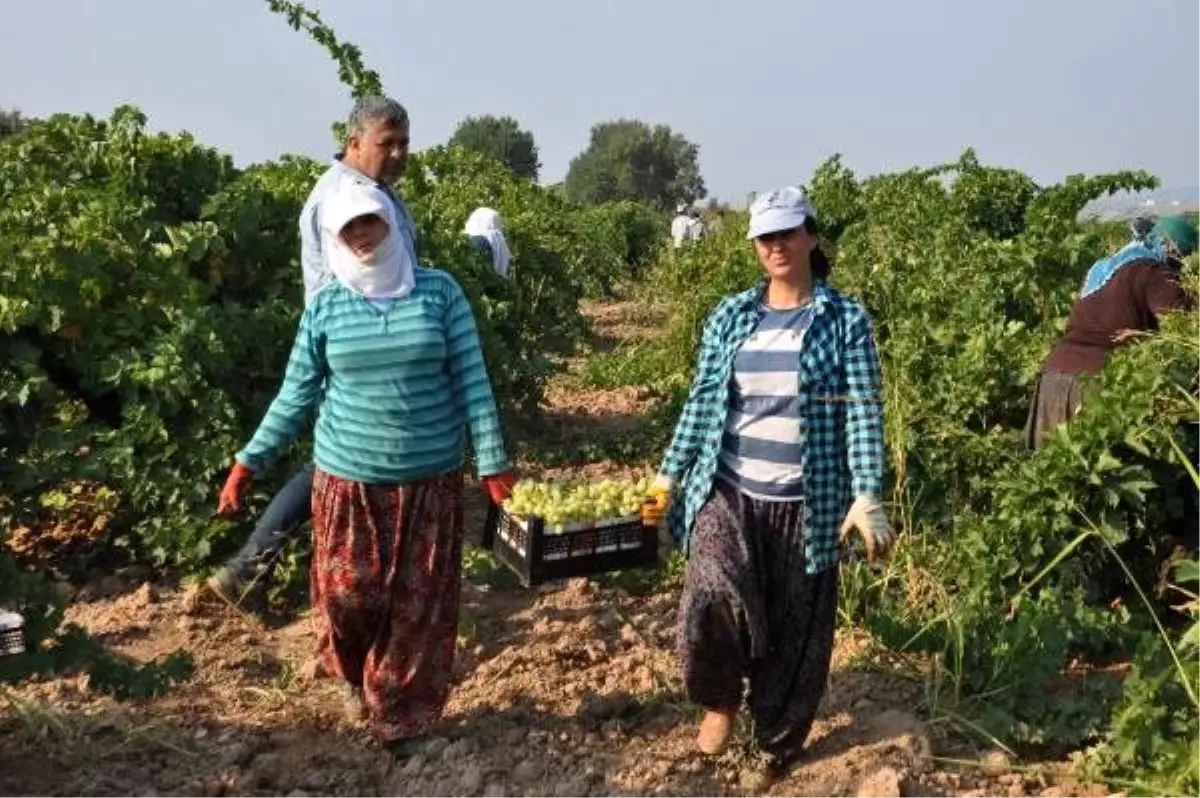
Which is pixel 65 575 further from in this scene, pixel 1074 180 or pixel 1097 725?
pixel 1074 180

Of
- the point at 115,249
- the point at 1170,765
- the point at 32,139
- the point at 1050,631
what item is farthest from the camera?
the point at 32,139

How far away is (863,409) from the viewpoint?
3.27m

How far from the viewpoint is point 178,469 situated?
5.00 m

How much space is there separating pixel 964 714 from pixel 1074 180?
707 centimetres

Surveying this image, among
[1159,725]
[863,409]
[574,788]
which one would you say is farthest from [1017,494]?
[574,788]

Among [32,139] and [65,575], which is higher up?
[32,139]

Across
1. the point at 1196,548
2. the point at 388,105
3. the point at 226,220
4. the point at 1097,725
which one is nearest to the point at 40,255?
the point at 226,220

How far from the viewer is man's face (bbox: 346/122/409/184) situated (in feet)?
13.4

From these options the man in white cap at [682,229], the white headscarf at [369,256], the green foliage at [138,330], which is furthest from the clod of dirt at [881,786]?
the man in white cap at [682,229]

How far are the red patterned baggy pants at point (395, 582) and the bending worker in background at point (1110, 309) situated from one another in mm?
2562

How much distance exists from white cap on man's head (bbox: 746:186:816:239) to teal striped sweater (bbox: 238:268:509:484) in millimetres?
877

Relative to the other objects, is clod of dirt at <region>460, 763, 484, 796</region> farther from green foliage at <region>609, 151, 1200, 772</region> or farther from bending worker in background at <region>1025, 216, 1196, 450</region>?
bending worker in background at <region>1025, 216, 1196, 450</region>

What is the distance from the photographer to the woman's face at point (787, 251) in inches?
127

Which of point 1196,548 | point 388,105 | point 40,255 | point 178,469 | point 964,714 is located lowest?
point 964,714
